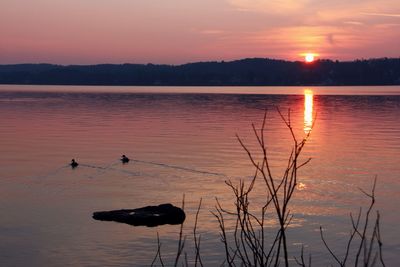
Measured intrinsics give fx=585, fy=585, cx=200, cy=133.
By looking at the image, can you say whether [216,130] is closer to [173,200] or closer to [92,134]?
[92,134]

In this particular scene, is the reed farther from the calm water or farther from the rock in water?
the rock in water

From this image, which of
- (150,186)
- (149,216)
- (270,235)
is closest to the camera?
(270,235)

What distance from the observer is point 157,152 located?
39.2 metres

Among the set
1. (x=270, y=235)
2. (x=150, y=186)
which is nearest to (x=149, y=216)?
(x=270, y=235)

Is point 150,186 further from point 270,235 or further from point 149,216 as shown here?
point 270,235

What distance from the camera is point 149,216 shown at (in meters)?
19.4

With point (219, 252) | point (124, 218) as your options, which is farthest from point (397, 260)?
point (124, 218)

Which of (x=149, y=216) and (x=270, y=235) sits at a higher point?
(x=149, y=216)

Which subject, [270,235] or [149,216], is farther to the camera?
[149,216]

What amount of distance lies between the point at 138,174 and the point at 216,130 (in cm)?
2668

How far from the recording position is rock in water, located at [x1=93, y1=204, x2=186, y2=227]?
19.4 meters

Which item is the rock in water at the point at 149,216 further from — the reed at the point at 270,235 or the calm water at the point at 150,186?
the reed at the point at 270,235

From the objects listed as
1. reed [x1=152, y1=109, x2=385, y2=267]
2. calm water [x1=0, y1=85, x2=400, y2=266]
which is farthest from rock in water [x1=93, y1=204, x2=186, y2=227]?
reed [x1=152, y1=109, x2=385, y2=267]

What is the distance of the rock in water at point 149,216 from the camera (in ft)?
63.8
